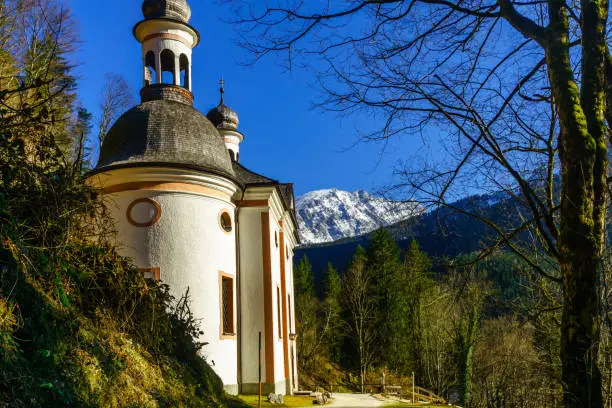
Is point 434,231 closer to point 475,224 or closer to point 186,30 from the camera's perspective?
point 475,224

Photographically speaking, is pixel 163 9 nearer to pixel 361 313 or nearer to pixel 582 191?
pixel 582 191

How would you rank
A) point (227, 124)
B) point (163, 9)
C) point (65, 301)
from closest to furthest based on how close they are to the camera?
point (65, 301)
point (163, 9)
point (227, 124)

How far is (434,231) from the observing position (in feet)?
20.9

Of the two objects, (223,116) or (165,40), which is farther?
(223,116)

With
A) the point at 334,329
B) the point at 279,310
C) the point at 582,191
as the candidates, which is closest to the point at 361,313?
the point at 334,329

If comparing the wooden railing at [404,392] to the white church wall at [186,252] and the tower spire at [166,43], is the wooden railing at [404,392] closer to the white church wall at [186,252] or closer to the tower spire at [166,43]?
the white church wall at [186,252]

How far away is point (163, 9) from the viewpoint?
19750 mm

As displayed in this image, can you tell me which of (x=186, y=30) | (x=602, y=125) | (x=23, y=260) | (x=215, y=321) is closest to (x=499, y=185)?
(x=602, y=125)

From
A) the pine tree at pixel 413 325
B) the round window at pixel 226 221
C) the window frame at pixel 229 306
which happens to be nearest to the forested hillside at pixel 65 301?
the window frame at pixel 229 306

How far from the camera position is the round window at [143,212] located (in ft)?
53.1

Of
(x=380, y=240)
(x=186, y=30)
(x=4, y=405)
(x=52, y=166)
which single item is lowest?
(x=4, y=405)

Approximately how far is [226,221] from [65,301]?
1196cm

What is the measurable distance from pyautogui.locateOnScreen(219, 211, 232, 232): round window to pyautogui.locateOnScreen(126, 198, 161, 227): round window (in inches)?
79.2

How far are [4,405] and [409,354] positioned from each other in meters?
41.1
